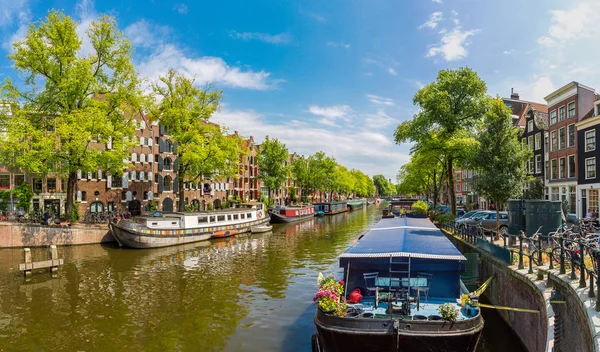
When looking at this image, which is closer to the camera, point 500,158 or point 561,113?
point 500,158

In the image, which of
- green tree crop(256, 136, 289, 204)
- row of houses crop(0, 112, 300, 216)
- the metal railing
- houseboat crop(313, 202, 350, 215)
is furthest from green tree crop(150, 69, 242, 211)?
houseboat crop(313, 202, 350, 215)

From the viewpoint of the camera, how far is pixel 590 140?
108 feet

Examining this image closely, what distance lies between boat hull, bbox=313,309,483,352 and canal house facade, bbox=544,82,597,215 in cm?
3285

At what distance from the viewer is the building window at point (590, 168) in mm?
32656

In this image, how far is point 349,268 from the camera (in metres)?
12.4

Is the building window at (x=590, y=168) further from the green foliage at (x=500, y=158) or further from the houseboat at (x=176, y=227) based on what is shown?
the houseboat at (x=176, y=227)

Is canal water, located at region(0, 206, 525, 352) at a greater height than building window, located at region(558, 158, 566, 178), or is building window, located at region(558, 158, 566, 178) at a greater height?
building window, located at region(558, 158, 566, 178)

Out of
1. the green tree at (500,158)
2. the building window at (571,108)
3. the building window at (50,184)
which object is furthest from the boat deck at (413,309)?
the building window at (50,184)

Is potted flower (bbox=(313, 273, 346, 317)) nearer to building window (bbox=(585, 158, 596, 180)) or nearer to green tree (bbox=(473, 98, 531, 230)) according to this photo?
green tree (bbox=(473, 98, 531, 230))

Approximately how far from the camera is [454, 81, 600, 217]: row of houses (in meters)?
32.8

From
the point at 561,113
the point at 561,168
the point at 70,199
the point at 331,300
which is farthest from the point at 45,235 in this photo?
the point at 561,113

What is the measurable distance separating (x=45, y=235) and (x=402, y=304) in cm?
3190

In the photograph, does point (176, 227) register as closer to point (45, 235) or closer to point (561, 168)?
point (45, 235)

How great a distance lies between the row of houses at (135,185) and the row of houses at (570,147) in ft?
108
